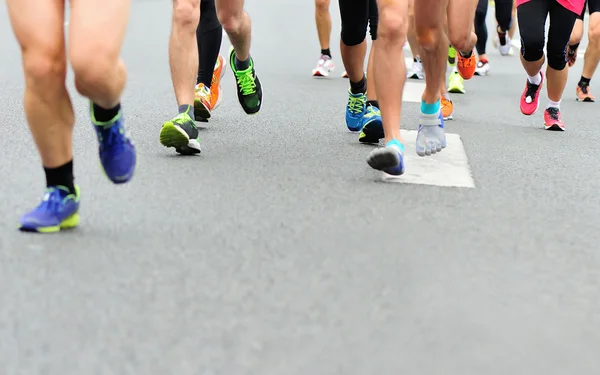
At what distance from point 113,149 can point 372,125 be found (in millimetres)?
2620

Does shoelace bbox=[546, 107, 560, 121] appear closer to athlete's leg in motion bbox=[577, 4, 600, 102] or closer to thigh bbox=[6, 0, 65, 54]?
athlete's leg in motion bbox=[577, 4, 600, 102]

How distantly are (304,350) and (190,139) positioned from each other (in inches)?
115

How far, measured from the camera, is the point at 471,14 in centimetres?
651

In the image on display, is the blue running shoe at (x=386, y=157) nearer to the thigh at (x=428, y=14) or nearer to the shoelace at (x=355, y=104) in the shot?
the thigh at (x=428, y=14)

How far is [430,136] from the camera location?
5.56 m

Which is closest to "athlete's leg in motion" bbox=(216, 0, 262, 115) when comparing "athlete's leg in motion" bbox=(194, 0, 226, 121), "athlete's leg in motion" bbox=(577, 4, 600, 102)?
"athlete's leg in motion" bbox=(194, 0, 226, 121)

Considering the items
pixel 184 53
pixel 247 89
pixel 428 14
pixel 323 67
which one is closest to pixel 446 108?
→ pixel 247 89

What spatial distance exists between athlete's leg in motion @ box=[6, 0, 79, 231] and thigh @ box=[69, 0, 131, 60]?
0.08 m

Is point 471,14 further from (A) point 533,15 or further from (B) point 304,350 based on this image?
(B) point 304,350

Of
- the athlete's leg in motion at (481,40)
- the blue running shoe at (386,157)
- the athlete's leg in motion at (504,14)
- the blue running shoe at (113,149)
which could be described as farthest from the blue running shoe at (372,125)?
the athlete's leg in motion at (504,14)

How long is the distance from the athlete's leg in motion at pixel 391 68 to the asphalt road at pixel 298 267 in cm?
24

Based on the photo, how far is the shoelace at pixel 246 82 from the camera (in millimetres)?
6734

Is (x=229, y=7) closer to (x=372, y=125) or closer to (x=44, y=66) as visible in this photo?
(x=372, y=125)

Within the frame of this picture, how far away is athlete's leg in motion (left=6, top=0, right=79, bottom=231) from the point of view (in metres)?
3.39
